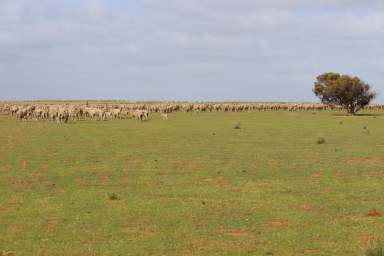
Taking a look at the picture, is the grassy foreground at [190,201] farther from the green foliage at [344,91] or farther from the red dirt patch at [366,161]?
the green foliage at [344,91]

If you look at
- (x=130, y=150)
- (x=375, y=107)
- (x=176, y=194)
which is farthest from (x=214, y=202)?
(x=375, y=107)

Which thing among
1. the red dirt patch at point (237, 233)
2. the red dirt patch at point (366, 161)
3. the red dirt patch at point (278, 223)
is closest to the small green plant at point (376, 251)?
the red dirt patch at point (237, 233)

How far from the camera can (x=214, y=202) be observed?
15.6 m

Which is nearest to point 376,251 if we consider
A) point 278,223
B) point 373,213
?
point 278,223

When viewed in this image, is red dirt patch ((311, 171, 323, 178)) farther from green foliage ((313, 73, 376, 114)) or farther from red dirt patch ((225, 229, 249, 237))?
green foliage ((313, 73, 376, 114))

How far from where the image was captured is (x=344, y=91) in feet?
273

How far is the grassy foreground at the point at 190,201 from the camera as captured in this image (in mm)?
11469

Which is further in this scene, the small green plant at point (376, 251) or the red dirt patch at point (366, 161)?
the red dirt patch at point (366, 161)

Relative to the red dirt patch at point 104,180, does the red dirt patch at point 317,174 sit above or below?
above

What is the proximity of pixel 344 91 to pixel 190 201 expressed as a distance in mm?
70440

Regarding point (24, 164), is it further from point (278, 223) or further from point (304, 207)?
point (278, 223)

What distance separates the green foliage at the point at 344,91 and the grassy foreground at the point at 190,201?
54.5 m

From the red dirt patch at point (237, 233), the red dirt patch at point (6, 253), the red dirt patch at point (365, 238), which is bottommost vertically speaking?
the red dirt patch at point (6, 253)

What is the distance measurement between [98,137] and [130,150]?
9.52 meters
